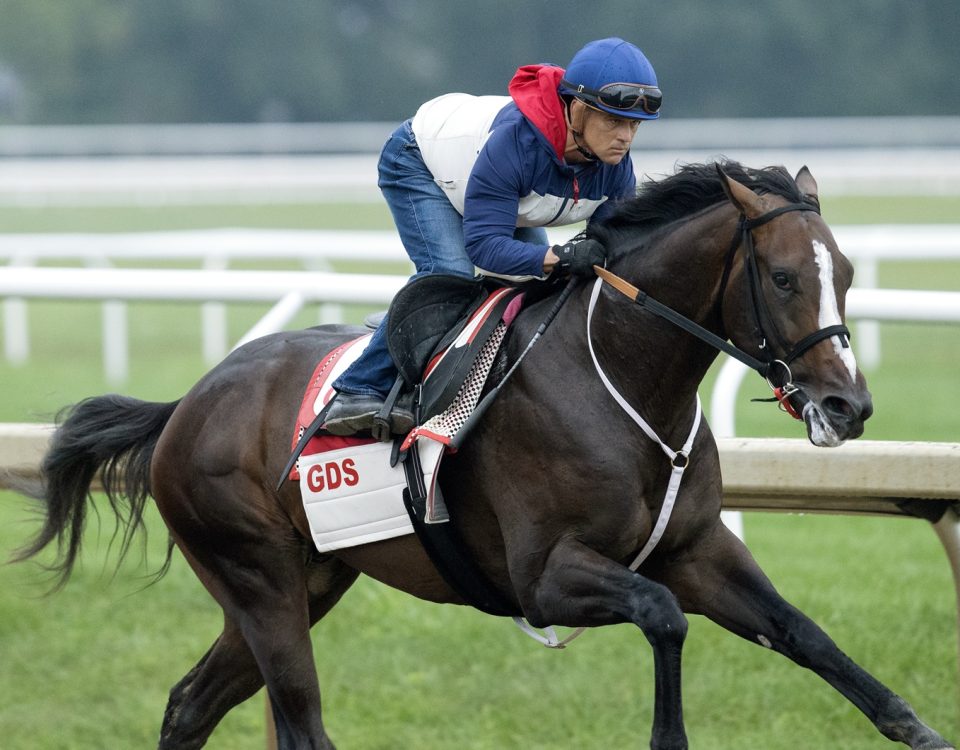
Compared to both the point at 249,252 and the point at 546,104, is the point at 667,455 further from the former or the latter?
the point at 249,252

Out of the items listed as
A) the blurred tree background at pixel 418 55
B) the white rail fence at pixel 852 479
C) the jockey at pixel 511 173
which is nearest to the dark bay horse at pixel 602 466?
the jockey at pixel 511 173

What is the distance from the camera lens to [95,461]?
14.9 feet

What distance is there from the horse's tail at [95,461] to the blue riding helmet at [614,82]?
1631mm

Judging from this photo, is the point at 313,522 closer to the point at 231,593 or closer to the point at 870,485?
the point at 231,593

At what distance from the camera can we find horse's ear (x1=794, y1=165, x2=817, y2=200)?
3.47m

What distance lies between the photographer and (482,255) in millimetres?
3637

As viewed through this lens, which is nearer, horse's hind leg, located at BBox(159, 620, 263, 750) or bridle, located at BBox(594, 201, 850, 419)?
bridle, located at BBox(594, 201, 850, 419)

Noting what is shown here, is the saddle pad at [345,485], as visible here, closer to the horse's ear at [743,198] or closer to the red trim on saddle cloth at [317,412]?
the red trim on saddle cloth at [317,412]

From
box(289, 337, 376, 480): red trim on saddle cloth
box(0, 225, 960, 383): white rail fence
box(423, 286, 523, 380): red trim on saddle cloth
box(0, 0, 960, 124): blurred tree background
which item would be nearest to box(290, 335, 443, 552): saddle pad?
box(289, 337, 376, 480): red trim on saddle cloth

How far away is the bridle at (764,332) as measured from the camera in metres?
3.21

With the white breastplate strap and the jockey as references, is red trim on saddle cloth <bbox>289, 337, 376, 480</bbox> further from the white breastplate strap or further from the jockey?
the white breastplate strap

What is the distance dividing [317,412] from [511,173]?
820 mm

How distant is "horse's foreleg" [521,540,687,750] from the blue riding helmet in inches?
38.9

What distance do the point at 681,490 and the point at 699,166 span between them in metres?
0.74
